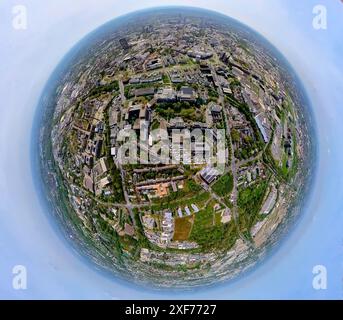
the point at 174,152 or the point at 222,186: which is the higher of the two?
the point at 174,152

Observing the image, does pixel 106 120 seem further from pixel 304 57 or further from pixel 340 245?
pixel 340 245

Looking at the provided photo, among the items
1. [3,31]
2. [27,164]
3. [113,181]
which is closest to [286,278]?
[113,181]

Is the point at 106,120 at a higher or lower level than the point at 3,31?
lower

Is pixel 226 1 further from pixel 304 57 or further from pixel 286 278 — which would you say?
pixel 286 278

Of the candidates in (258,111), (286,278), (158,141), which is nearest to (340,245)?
(286,278)

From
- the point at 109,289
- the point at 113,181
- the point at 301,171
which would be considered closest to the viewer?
the point at 113,181

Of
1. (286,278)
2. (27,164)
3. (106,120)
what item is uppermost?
(106,120)

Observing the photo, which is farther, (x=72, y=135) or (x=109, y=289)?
(x=109, y=289)

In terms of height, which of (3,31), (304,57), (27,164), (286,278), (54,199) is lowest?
(286,278)

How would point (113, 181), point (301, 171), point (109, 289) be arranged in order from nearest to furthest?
1. point (113, 181)
2. point (301, 171)
3. point (109, 289)
